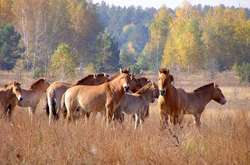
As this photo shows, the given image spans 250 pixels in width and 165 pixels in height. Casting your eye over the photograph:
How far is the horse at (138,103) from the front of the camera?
16.8 metres

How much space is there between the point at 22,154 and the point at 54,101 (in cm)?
702

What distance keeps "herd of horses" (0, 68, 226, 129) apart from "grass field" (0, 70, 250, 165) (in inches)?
69.8

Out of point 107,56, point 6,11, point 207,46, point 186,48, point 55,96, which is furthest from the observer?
point 207,46

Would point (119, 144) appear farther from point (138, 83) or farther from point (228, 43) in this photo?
point (228, 43)

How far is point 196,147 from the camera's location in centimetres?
1038

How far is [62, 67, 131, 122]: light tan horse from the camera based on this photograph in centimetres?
1555

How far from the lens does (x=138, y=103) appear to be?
17344mm

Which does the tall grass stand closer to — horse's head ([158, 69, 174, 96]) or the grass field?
the grass field

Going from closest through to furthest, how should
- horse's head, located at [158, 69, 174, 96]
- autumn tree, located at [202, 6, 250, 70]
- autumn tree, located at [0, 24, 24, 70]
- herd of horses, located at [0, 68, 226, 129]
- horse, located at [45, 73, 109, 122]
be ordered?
1. horse's head, located at [158, 69, 174, 96]
2. herd of horses, located at [0, 68, 226, 129]
3. horse, located at [45, 73, 109, 122]
4. autumn tree, located at [0, 24, 24, 70]
5. autumn tree, located at [202, 6, 250, 70]

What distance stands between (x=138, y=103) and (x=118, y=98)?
1794 millimetres

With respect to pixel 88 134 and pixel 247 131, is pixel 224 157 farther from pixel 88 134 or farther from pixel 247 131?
pixel 88 134

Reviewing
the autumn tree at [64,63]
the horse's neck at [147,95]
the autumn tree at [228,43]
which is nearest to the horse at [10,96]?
the horse's neck at [147,95]

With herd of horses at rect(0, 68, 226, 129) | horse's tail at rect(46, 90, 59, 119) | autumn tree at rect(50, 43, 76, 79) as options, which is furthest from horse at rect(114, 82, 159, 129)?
autumn tree at rect(50, 43, 76, 79)

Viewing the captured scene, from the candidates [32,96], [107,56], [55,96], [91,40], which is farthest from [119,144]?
[91,40]
